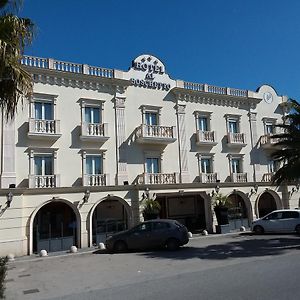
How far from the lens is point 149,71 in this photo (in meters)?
26.1

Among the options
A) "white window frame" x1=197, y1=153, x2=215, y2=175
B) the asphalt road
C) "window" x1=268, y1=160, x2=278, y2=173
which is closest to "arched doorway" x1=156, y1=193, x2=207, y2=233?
"white window frame" x1=197, y1=153, x2=215, y2=175

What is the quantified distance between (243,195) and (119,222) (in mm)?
10418

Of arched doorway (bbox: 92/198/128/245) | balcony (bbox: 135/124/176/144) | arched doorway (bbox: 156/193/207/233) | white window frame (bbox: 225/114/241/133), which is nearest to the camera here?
arched doorway (bbox: 92/198/128/245)

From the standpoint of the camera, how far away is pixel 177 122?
26.7 meters

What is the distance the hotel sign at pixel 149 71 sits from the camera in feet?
84.1

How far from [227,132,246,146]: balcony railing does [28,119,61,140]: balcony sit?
1349 cm

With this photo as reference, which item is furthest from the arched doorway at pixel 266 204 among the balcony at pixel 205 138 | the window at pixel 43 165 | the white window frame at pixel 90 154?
the window at pixel 43 165

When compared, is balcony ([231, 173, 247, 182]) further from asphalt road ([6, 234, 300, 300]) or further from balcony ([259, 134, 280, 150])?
asphalt road ([6, 234, 300, 300])

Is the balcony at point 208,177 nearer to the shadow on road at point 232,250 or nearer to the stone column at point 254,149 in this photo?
the stone column at point 254,149

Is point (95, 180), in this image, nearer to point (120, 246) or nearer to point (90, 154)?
point (90, 154)

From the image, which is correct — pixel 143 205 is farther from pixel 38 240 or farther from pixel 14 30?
pixel 14 30

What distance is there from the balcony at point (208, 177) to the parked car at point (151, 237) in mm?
8273

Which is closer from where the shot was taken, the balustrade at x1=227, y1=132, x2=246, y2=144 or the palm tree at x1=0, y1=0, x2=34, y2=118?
the palm tree at x1=0, y1=0, x2=34, y2=118

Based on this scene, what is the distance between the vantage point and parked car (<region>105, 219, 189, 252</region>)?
18.5 metres
